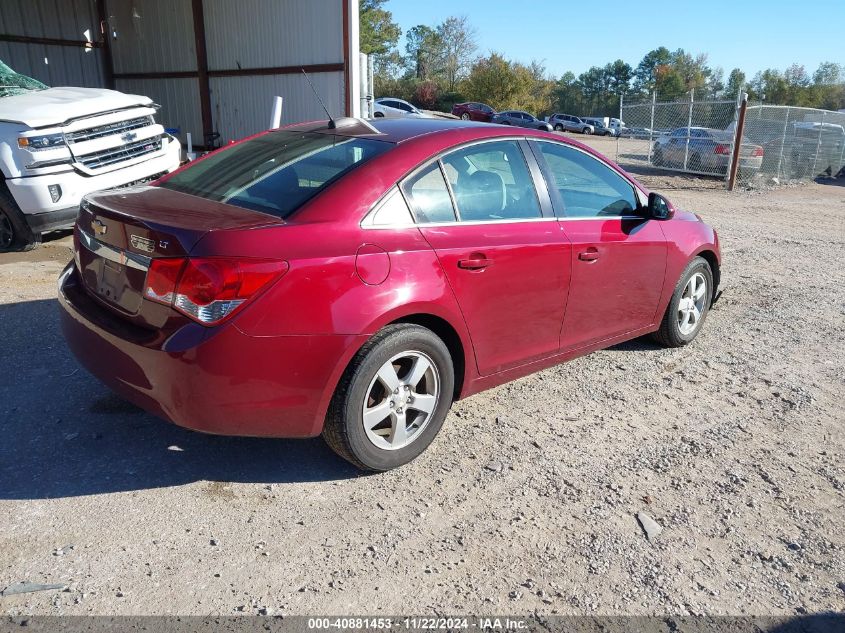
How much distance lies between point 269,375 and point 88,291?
1.17 meters

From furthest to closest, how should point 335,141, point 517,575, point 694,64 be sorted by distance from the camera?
point 694,64 < point 335,141 < point 517,575

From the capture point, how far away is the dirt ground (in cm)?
260

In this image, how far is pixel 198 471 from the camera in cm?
334

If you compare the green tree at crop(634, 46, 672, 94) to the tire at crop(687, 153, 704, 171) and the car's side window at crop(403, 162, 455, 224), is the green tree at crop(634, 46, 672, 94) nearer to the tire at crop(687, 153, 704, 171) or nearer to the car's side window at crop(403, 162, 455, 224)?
the tire at crop(687, 153, 704, 171)

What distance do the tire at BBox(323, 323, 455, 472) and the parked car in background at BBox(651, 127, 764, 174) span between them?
15.4m

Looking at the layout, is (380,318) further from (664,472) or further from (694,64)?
(694,64)

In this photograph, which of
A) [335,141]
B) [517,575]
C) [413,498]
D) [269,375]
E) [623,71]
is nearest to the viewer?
[517,575]

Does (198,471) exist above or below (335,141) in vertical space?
below

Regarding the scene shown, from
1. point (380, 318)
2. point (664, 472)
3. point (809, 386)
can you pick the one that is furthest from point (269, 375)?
point (809, 386)

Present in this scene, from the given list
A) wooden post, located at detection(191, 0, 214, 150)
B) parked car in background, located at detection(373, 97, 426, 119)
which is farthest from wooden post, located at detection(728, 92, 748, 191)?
parked car in background, located at detection(373, 97, 426, 119)

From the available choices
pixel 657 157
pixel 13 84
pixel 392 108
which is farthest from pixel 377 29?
pixel 13 84

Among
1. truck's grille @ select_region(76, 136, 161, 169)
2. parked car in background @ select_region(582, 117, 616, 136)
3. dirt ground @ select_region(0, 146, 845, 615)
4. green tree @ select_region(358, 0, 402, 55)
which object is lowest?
parked car in background @ select_region(582, 117, 616, 136)

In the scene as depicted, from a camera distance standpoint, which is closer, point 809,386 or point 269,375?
point 269,375

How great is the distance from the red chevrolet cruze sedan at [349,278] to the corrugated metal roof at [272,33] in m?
7.96
